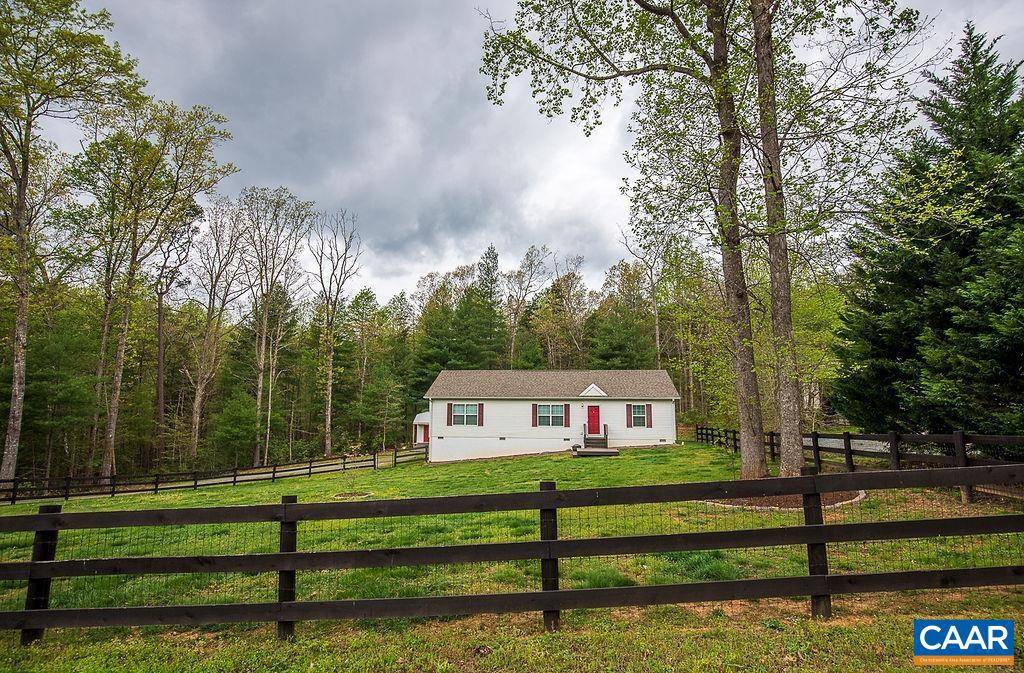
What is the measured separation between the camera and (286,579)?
4.01m

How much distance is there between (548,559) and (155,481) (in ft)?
70.2

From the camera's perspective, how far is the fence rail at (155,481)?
16.2 metres

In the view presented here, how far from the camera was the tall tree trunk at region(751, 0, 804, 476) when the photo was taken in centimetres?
932

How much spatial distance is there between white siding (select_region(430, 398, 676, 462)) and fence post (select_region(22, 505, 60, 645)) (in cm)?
2191

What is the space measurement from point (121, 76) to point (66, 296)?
8948 mm

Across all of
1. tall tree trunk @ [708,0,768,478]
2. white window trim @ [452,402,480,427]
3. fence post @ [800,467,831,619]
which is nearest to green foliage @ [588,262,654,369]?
white window trim @ [452,402,480,427]

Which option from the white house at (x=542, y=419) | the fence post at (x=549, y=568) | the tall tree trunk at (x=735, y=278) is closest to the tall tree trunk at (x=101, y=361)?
the white house at (x=542, y=419)

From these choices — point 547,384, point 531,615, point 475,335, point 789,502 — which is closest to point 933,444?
point 789,502

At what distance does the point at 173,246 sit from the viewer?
25.8 metres

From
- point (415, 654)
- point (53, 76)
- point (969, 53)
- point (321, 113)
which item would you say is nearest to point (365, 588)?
point (415, 654)

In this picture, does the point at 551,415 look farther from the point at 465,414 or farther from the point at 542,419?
the point at 465,414

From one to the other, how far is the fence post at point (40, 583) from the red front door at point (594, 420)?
2345cm

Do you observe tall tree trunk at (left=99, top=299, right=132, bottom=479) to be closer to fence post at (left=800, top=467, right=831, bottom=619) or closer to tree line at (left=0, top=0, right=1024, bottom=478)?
tree line at (left=0, top=0, right=1024, bottom=478)

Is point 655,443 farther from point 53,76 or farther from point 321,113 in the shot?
point 53,76
